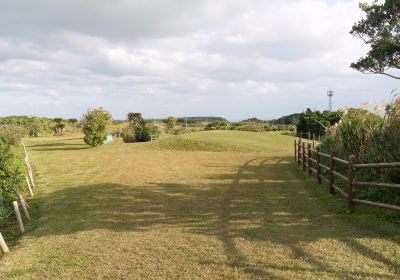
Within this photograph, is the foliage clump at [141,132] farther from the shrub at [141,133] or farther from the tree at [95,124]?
the tree at [95,124]

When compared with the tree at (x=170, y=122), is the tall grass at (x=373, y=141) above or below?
below

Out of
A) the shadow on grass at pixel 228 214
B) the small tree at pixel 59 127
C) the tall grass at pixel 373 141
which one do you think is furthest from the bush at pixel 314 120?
the small tree at pixel 59 127

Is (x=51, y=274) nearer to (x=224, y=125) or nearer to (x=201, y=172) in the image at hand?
(x=201, y=172)

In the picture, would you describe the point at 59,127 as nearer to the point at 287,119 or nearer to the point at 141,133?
the point at 141,133

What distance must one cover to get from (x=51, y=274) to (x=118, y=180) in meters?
9.28

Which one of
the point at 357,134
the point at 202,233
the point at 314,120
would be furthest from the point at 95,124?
the point at 202,233

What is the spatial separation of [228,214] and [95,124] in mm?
24894

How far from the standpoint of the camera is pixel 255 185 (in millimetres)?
12789

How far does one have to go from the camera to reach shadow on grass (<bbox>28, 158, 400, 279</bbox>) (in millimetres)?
6372

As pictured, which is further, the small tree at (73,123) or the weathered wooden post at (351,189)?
the small tree at (73,123)

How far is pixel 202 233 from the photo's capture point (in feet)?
24.6

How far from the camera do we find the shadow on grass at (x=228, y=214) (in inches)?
251

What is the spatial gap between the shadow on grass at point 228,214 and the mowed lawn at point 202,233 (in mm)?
26

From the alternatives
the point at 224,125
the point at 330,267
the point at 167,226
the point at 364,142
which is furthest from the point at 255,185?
the point at 224,125
